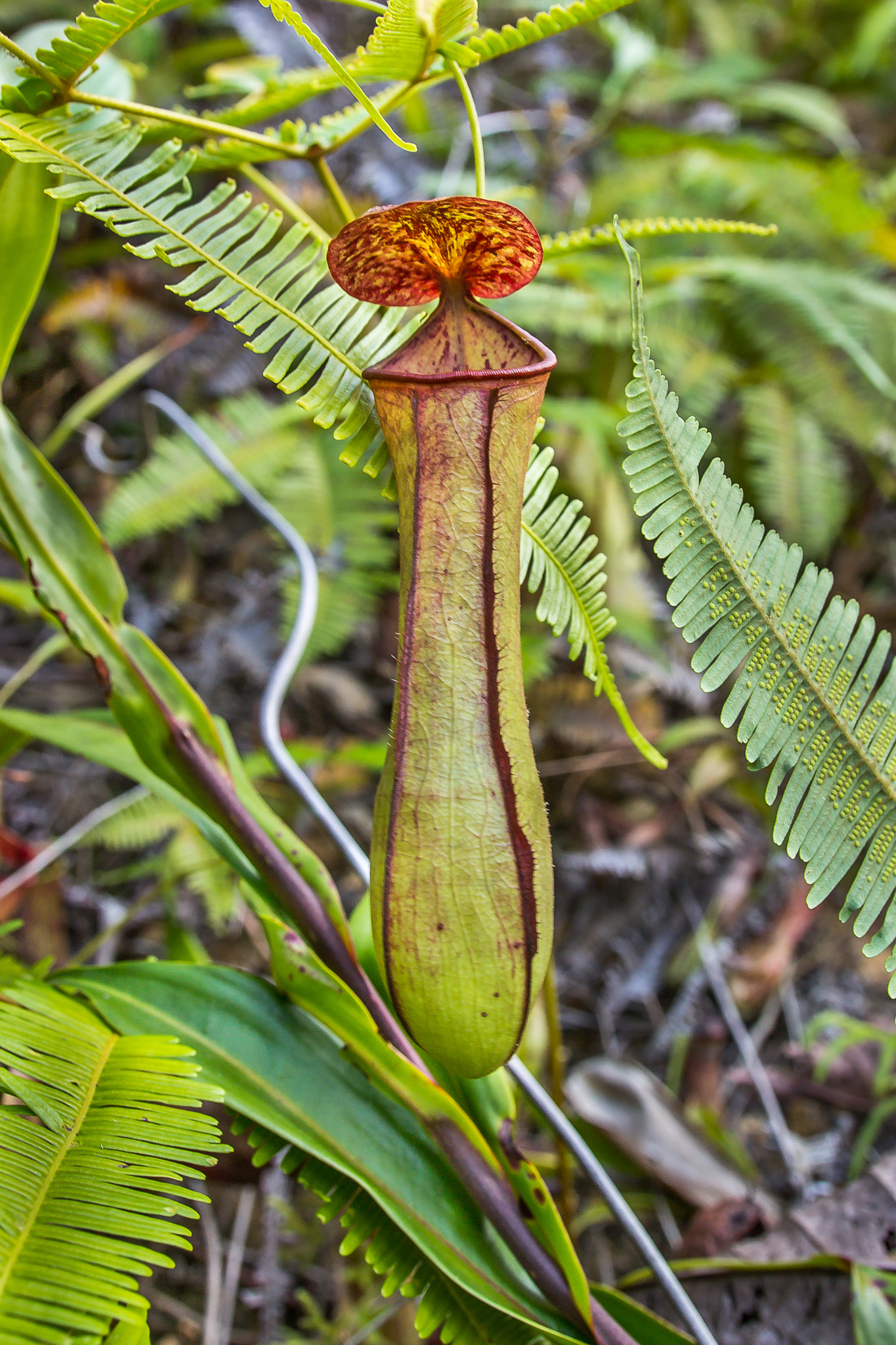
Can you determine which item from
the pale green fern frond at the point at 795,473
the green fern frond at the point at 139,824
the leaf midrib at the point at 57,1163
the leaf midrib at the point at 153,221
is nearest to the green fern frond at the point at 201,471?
the green fern frond at the point at 139,824

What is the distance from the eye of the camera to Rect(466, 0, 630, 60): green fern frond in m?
0.60

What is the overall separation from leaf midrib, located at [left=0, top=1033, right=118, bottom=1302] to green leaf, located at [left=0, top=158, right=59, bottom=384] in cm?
59

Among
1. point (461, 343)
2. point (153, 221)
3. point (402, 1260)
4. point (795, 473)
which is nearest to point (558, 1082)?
point (402, 1260)

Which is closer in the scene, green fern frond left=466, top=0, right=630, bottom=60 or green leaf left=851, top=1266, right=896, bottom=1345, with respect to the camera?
green fern frond left=466, top=0, right=630, bottom=60

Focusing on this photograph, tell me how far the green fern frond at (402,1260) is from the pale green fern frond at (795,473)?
160 centimetres

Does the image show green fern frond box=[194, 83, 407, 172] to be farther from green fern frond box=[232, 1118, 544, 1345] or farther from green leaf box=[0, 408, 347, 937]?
green fern frond box=[232, 1118, 544, 1345]

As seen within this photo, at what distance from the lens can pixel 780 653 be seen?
0.59 m

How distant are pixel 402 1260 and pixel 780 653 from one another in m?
0.58

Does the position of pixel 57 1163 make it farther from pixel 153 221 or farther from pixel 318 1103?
pixel 153 221

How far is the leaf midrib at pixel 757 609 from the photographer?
0.53 meters

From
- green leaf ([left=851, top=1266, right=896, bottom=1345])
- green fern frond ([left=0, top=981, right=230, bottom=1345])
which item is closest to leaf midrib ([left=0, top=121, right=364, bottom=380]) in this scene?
green fern frond ([left=0, top=981, right=230, bottom=1345])

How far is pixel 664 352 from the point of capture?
1.99 m

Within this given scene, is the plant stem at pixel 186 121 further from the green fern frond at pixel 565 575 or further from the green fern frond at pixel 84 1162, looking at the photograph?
the green fern frond at pixel 84 1162

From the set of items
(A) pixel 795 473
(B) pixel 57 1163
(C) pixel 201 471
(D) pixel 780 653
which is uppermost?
(A) pixel 795 473
